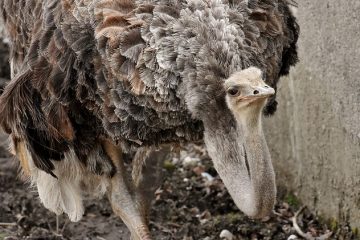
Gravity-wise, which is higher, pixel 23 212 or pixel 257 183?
pixel 257 183

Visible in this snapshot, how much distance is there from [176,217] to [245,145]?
102 inches

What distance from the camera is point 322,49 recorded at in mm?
6449

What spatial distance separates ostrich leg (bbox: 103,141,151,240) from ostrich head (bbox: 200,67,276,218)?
1.09 m

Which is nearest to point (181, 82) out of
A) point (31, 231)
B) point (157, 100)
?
point (157, 100)

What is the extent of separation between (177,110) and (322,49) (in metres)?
1.71

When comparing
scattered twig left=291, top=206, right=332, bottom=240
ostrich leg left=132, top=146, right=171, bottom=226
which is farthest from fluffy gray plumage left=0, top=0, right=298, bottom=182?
scattered twig left=291, top=206, right=332, bottom=240

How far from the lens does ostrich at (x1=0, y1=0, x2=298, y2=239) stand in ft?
16.1

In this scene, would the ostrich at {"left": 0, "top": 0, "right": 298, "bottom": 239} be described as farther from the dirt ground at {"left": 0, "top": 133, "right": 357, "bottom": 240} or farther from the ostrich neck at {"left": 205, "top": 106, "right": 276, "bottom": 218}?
the dirt ground at {"left": 0, "top": 133, "right": 357, "bottom": 240}

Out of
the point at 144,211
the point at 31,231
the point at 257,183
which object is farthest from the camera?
the point at 31,231

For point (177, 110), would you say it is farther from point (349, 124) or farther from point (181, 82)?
point (349, 124)

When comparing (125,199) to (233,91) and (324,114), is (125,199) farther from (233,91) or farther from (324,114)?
(233,91)

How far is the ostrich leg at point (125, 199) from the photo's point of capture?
239 inches

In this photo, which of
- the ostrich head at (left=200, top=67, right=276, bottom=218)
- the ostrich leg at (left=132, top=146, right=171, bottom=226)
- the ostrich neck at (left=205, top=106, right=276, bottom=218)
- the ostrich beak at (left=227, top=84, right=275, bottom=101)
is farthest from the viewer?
the ostrich leg at (left=132, top=146, right=171, bottom=226)

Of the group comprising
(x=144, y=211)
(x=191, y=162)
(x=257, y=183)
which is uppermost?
(x=257, y=183)
